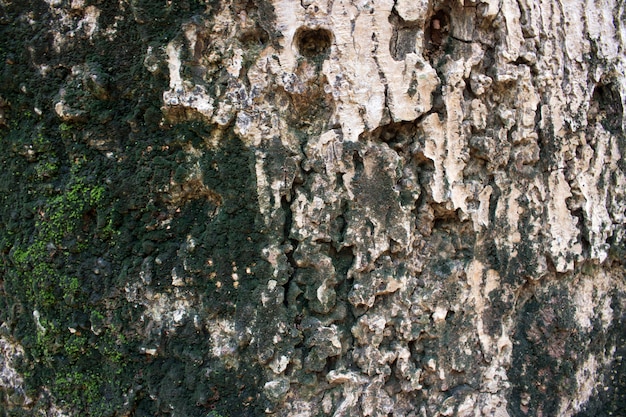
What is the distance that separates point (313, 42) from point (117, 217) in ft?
2.86

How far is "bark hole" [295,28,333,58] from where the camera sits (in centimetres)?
161

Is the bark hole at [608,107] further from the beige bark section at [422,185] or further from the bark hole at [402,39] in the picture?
the bark hole at [402,39]

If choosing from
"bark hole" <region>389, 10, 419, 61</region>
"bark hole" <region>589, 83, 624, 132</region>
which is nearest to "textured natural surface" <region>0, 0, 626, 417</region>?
"bark hole" <region>389, 10, 419, 61</region>

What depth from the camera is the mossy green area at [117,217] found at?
167 centimetres

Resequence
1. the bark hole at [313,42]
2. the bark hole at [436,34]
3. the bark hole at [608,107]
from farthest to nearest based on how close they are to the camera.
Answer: the bark hole at [608,107], the bark hole at [436,34], the bark hole at [313,42]

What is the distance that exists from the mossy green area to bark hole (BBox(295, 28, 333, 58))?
345mm

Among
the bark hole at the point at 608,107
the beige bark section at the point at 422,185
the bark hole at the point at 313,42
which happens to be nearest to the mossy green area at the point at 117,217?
the beige bark section at the point at 422,185

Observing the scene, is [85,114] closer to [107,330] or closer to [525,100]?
[107,330]

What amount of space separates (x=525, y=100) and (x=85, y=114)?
1.49 meters

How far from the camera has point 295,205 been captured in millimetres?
1630

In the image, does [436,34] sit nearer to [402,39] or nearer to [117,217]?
[402,39]

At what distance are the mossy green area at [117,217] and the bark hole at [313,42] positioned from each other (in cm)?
35

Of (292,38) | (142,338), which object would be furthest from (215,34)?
(142,338)

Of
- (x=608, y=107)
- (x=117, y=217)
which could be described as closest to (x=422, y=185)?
(x=608, y=107)
